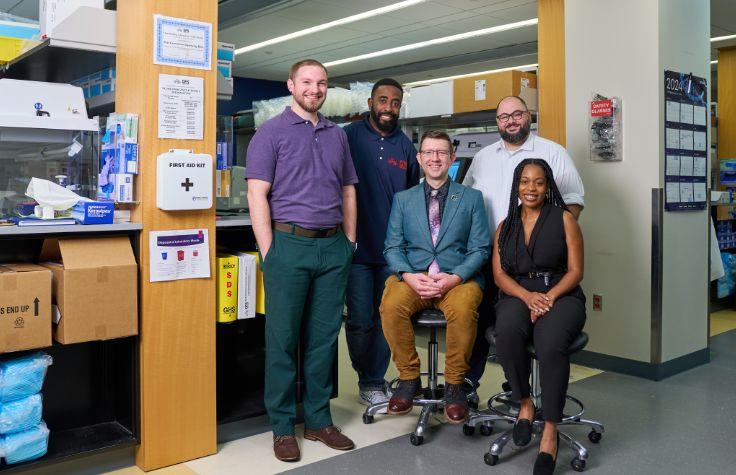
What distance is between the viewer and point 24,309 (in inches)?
92.4

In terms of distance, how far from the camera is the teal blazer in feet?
10.3

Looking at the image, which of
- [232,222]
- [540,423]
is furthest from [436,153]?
[540,423]

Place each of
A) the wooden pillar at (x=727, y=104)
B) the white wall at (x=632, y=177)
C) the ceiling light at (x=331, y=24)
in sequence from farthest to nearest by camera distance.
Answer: the ceiling light at (x=331, y=24) → the wooden pillar at (x=727, y=104) → the white wall at (x=632, y=177)

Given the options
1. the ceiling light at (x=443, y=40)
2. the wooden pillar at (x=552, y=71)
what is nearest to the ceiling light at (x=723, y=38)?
the ceiling light at (x=443, y=40)

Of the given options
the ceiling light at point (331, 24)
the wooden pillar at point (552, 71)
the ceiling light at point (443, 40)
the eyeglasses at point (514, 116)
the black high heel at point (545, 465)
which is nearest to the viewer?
the black high heel at point (545, 465)

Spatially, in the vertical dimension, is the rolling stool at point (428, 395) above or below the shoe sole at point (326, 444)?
above

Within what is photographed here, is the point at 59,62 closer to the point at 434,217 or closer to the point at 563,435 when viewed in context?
the point at 434,217

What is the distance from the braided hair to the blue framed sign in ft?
4.63

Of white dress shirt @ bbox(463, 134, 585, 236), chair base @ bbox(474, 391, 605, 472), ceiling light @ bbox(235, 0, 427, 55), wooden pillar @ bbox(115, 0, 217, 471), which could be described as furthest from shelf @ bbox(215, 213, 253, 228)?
ceiling light @ bbox(235, 0, 427, 55)

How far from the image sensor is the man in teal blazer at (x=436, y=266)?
300 centimetres

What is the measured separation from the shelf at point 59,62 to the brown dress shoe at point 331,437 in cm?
182

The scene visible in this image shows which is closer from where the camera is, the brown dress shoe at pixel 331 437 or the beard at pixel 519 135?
the brown dress shoe at pixel 331 437

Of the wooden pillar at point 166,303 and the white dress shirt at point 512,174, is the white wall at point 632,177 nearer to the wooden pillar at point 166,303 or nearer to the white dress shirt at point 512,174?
A: the white dress shirt at point 512,174

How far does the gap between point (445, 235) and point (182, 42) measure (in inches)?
55.0
